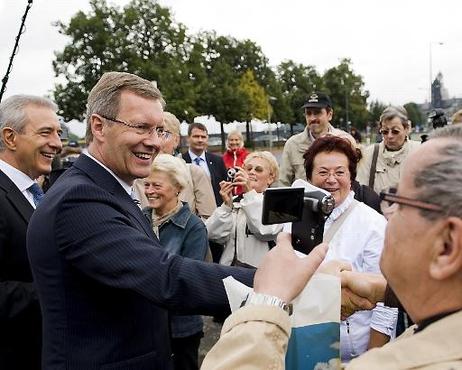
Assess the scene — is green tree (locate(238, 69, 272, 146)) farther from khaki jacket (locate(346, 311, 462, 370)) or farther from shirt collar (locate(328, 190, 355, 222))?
khaki jacket (locate(346, 311, 462, 370))

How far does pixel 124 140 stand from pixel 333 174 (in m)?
1.59

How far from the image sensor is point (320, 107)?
5.70m

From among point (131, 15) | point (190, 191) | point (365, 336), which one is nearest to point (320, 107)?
point (190, 191)

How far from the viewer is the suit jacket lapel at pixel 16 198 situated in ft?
9.32

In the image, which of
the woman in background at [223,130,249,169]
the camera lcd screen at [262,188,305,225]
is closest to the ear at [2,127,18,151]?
the camera lcd screen at [262,188,305,225]

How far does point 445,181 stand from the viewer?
1170 mm

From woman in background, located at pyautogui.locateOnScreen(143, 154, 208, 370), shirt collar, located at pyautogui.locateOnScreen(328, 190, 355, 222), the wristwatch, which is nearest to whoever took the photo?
the wristwatch

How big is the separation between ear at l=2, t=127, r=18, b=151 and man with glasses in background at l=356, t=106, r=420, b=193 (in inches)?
138

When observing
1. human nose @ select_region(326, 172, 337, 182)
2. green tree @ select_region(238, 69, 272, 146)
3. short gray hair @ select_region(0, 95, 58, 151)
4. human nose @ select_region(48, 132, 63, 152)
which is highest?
green tree @ select_region(238, 69, 272, 146)

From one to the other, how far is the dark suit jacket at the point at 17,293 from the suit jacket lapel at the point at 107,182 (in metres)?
0.82

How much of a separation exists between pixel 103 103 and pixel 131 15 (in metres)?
40.2

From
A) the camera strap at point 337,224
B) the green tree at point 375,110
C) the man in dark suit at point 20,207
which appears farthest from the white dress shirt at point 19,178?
the green tree at point 375,110

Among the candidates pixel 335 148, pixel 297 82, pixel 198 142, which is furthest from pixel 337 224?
pixel 297 82

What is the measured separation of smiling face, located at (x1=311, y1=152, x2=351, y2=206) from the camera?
11.0 feet
